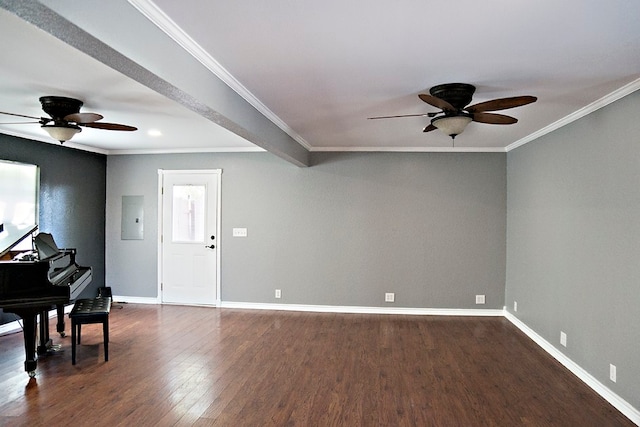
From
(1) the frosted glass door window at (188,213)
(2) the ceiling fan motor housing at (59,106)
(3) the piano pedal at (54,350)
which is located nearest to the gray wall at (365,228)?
(1) the frosted glass door window at (188,213)

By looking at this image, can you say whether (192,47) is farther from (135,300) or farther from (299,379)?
(135,300)

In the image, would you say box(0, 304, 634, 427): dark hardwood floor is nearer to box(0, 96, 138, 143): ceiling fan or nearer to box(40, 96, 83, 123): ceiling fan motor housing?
box(0, 96, 138, 143): ceiling fan

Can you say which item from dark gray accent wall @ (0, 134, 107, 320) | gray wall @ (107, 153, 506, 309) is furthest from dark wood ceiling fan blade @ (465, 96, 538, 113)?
dark gray accent wall @ (0, 134, 107, 320)

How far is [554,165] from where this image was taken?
434 cm

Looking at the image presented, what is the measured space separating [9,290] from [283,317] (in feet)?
10.5

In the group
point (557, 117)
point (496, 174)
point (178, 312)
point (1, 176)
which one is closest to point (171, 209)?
point (178, 312)

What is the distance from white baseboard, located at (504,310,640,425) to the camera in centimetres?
302

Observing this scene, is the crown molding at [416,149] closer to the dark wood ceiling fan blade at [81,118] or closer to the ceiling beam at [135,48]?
the ceiling beam at [135,48]

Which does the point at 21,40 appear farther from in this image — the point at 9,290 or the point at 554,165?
the point at 554,165

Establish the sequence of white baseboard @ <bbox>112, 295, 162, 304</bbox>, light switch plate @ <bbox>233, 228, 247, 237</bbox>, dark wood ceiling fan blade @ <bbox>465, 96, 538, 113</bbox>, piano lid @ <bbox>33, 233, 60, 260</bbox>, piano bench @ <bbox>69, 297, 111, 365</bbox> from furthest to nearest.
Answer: white baseboard @ <bbox>112, 295, 162, 304</bbox>
light switch plate @ <bbox>233, 228, 247, 237</bbox>
piano lid @ <bbox>33, 233, 60, 260</bbox>
piano bench @ <bbox>69, 297, 111, 365</bbox>
dark wood ceiling fan blade @ <bbox>465, 96, 538, 113</bbox>

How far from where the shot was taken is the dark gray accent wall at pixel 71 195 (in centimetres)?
530

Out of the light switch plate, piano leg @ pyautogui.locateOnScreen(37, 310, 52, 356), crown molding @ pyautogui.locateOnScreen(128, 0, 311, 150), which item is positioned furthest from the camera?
the light switch plate

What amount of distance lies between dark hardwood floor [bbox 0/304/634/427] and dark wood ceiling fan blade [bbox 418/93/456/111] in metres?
2.21

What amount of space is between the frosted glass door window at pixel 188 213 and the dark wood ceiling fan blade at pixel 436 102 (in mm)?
4346
